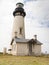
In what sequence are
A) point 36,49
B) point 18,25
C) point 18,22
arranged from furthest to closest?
point 18,22, point 18,25, point 36,49

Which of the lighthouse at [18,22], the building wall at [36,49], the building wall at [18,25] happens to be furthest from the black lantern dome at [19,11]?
the building wall at [36,49]

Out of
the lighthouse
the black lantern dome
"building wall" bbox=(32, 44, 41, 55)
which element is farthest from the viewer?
the black lantern dome

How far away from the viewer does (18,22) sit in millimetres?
41750

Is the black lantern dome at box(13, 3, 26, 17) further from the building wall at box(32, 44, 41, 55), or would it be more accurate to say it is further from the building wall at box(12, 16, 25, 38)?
the building wall at box(32, 44, 41, 55)

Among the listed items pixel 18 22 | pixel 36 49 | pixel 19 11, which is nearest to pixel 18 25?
pixel 18 22

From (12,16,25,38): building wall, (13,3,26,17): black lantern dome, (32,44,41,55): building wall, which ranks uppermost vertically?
(13,3,26,17): black lantern dome

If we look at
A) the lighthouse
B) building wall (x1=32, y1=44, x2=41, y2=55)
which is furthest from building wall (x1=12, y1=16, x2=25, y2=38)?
building wall (x1=32, y1=44, x2=41, y2=55)

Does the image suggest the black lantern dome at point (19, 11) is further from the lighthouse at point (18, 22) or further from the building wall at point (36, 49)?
the building wall at point (36, 49)

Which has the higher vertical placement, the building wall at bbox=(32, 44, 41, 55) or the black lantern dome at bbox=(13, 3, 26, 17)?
the black lantern dome at bbox=(13, 3, 26, 17)

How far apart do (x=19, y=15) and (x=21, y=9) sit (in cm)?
172

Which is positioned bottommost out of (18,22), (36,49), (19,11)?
(36,49)

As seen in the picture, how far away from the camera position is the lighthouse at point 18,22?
132 feet

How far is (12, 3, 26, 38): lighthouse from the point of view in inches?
1588

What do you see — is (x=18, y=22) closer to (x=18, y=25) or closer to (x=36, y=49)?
(x=18, y=25)
